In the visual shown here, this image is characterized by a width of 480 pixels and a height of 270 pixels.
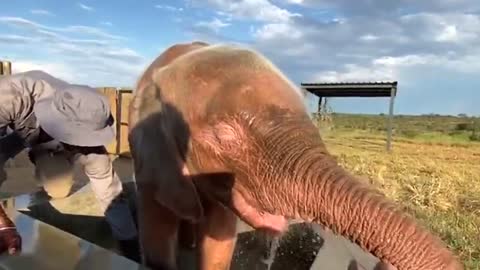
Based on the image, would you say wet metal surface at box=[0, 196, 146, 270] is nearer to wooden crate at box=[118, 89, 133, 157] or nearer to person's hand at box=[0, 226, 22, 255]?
person's hand at box=[0, 226, 22, 255]

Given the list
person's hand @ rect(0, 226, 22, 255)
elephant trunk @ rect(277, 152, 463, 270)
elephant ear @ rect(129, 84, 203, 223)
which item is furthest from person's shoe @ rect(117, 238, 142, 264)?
elephant trunk @ rect(277, 152, 463, 270)

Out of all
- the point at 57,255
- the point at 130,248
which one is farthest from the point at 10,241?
the point at 130,248

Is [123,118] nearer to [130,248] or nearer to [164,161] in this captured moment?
[130,248]

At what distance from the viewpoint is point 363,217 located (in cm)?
143

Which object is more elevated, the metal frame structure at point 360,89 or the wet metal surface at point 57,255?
the metal frame structure at point 360,89

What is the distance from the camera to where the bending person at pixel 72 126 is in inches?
125

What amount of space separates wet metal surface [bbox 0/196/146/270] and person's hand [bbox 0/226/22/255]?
20mm

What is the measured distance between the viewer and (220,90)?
196 cm

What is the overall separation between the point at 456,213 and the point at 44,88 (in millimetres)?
3992

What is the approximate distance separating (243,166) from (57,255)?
0.66m

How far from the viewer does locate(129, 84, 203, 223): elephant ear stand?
213 centimetres

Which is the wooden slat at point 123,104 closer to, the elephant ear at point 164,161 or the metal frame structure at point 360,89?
the metal frame structure at point 360,89

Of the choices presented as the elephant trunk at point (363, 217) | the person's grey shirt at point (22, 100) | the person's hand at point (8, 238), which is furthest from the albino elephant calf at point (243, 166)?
the person's grey shirt at point (22, 100)

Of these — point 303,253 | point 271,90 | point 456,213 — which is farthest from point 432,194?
point 271,90
